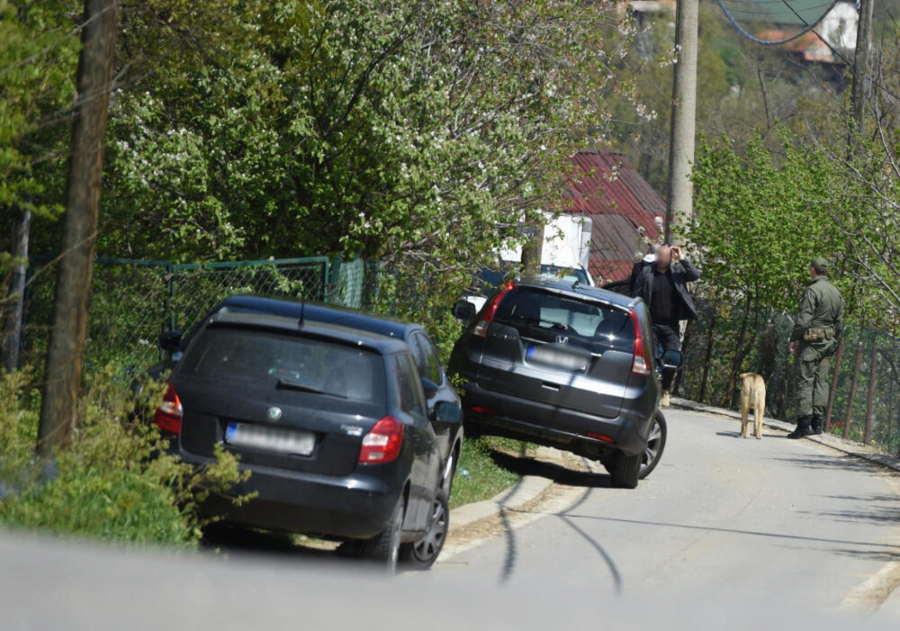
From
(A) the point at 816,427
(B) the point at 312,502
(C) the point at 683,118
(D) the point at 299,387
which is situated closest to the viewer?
(B) the point at 312,502

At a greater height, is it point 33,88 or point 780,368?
point 33,88

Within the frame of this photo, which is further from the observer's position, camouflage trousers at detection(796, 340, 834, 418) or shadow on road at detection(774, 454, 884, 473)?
camouflage trousers at detection(796, 340, 834, 418)

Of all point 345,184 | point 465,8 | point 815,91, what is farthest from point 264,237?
point 815,91

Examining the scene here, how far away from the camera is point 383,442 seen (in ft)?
24.7

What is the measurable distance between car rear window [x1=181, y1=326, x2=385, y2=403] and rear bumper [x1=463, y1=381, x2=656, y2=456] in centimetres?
441

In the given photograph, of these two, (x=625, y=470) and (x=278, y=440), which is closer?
(x=278, y=440)

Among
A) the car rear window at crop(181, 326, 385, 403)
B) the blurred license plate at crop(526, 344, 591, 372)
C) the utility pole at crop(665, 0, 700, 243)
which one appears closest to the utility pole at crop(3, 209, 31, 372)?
the car rear window at crop(181, 326, 385, 403)

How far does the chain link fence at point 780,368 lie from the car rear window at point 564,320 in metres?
7.43

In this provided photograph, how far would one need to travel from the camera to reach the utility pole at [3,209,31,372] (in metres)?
9.25

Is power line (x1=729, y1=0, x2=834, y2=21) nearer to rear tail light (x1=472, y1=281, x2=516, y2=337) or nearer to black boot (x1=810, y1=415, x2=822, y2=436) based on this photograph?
black boot (x1=810, y1=415, x2=822, y2=436)

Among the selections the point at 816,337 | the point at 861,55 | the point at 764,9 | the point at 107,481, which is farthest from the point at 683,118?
the point at 107,481

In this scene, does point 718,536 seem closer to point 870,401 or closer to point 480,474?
point 480,474

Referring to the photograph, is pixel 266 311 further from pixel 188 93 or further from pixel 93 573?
pixel 188 93

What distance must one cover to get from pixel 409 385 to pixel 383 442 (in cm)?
75
